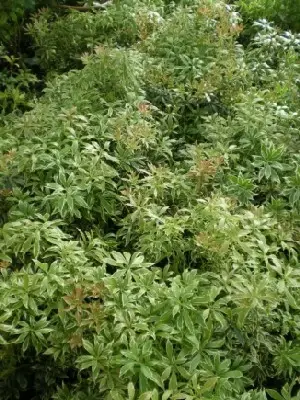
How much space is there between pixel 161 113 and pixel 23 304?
1.41 metres

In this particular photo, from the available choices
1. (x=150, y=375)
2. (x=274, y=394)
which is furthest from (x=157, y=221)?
(x=274, y=394)

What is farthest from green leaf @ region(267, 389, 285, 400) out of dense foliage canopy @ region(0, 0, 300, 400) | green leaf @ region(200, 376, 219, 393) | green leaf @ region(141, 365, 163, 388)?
green leaf @ region(141, 365, 163, 388)

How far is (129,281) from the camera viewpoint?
210 cm

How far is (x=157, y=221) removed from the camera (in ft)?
7.98

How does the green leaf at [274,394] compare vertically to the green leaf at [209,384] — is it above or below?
below

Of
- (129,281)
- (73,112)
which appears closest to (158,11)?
(73,112)

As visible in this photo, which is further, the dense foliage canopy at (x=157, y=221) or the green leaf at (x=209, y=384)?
the dense foliage canopy at (x=157, y=221)

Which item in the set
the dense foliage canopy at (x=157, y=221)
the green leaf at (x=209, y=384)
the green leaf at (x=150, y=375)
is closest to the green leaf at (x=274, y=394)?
the dense foliage canopy at (x=157, y=221)

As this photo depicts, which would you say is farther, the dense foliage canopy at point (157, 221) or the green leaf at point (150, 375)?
the dense foliage canopy at point (157, 221)

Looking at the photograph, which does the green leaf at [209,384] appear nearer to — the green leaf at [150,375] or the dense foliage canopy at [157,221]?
the dense foliage canopy at [157,221]

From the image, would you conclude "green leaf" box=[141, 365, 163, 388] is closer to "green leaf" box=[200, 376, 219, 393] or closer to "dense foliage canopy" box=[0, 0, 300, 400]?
"dense foliage canopy" box=[0, 0, 300, 400]

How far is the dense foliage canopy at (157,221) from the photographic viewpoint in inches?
79.3

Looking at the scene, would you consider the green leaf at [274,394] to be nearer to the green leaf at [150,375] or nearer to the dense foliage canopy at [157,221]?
the dense foliage canopy at [157,221]

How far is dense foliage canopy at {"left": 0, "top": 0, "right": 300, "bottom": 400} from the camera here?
2.01 meters
